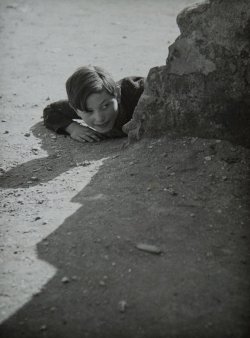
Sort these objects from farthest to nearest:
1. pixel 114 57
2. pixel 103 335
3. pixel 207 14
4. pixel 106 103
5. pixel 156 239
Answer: pixel 114 57 < pixel 106 103 < pixel 207 14 < pixel 156 239 < pixel 103 335

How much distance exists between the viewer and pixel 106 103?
3.70m

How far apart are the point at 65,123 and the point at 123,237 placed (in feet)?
6.81

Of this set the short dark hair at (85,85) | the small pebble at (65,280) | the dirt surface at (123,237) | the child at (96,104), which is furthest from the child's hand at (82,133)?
the small pebble at (65,280)

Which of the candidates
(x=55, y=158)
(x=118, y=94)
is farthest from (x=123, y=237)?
(x=118, y=94)

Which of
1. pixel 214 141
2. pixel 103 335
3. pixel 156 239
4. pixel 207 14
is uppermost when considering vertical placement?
pixel 207 14

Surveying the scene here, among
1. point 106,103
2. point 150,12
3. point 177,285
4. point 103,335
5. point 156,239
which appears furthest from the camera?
point 150,12

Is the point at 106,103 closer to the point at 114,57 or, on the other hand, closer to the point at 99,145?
the point at 99,145

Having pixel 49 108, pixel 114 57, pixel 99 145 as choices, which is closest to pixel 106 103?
pixel 99 145

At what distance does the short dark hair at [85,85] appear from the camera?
3578 mm

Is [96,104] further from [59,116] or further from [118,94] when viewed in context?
[59,116]

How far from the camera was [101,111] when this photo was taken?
12.1ft

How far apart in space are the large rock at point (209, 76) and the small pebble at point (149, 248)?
1.05 m

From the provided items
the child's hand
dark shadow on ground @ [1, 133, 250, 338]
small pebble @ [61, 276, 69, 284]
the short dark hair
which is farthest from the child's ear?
small pebble @ [61, 276, 69, 284]

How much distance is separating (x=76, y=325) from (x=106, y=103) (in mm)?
2209
